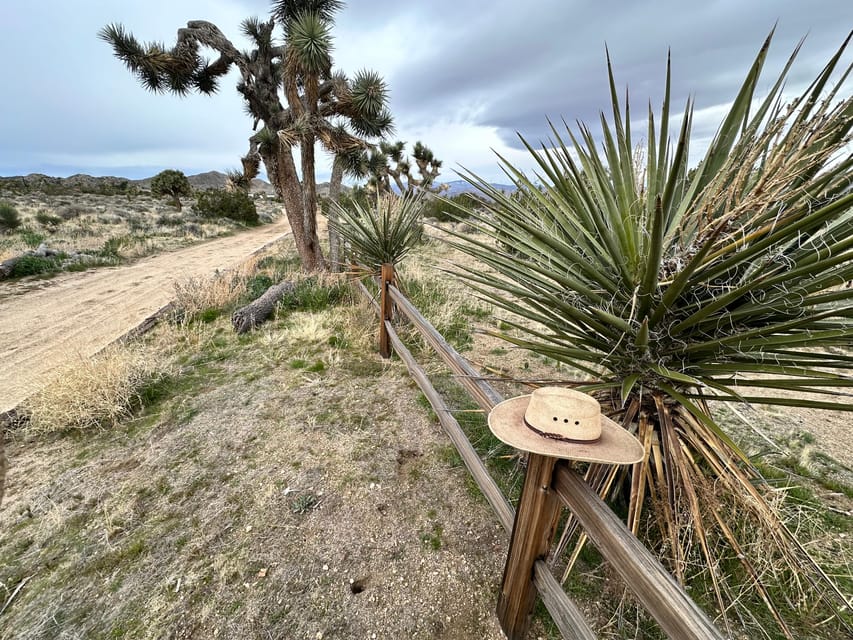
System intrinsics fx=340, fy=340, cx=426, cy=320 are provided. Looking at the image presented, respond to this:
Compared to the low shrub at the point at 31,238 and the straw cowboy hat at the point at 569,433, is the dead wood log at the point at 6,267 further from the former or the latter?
the straw cowboy hat at the point at 569,433

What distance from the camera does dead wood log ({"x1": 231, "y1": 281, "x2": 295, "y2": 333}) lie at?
5309mm

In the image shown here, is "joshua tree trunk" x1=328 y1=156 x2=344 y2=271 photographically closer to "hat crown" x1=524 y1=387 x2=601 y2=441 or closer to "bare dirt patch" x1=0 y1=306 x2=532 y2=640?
"bare dirt patch" x1=0 y1=306 x2=532 y2=640

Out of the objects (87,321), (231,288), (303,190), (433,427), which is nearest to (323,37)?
(303,190)

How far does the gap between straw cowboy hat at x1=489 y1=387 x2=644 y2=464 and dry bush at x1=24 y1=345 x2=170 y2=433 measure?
12.9 ft

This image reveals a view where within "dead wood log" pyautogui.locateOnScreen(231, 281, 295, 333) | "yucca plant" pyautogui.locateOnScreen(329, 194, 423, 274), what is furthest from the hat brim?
"dead wood log" pyautogui.locateOnScreen(231, 281, 295, 333)

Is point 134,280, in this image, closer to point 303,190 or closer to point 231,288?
point 231,288

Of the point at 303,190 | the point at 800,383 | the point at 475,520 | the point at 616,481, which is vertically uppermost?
the point at 303,190

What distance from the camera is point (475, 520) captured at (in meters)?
2.29

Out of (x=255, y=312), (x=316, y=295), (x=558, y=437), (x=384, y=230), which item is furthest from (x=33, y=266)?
(x=558, y=437)

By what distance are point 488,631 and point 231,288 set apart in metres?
7.12

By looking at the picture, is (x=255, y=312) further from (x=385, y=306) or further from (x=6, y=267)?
(x=6, y=267)

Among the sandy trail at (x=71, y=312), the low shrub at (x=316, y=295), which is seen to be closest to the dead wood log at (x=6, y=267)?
the sandy trail at (x=71, y=312)

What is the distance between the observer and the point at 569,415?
0.99m

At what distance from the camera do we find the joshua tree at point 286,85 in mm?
7266
